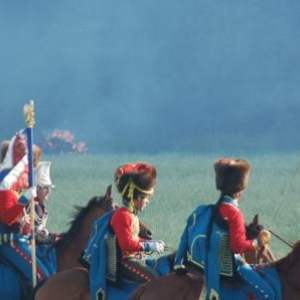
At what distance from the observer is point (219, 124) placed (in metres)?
26.6

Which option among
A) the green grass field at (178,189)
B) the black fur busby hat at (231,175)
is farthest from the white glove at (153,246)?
the green grass field at (178,189)

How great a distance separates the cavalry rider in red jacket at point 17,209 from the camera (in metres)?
9.77

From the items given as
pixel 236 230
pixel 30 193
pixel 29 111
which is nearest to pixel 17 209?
pixel 30 193

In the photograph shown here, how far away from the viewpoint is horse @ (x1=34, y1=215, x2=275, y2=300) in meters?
9.38

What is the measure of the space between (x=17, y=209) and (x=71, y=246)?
64 centimetres

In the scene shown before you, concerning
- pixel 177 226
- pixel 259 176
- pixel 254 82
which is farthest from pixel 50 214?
pixel 254 82

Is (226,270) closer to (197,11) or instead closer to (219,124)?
(219,124)

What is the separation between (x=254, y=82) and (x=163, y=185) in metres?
8.00

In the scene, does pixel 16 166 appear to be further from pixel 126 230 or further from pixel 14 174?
pixel 126 230

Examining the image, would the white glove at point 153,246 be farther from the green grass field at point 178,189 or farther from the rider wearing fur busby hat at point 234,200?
the green grass field at point 178,189

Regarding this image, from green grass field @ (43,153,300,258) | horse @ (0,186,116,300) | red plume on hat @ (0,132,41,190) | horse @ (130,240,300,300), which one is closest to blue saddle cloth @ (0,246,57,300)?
horse @ (0,186,116,300)

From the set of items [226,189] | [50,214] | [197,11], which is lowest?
[50,214]

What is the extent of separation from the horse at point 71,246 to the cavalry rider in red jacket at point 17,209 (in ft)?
0.29

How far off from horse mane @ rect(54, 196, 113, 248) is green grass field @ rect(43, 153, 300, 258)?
4.10m
